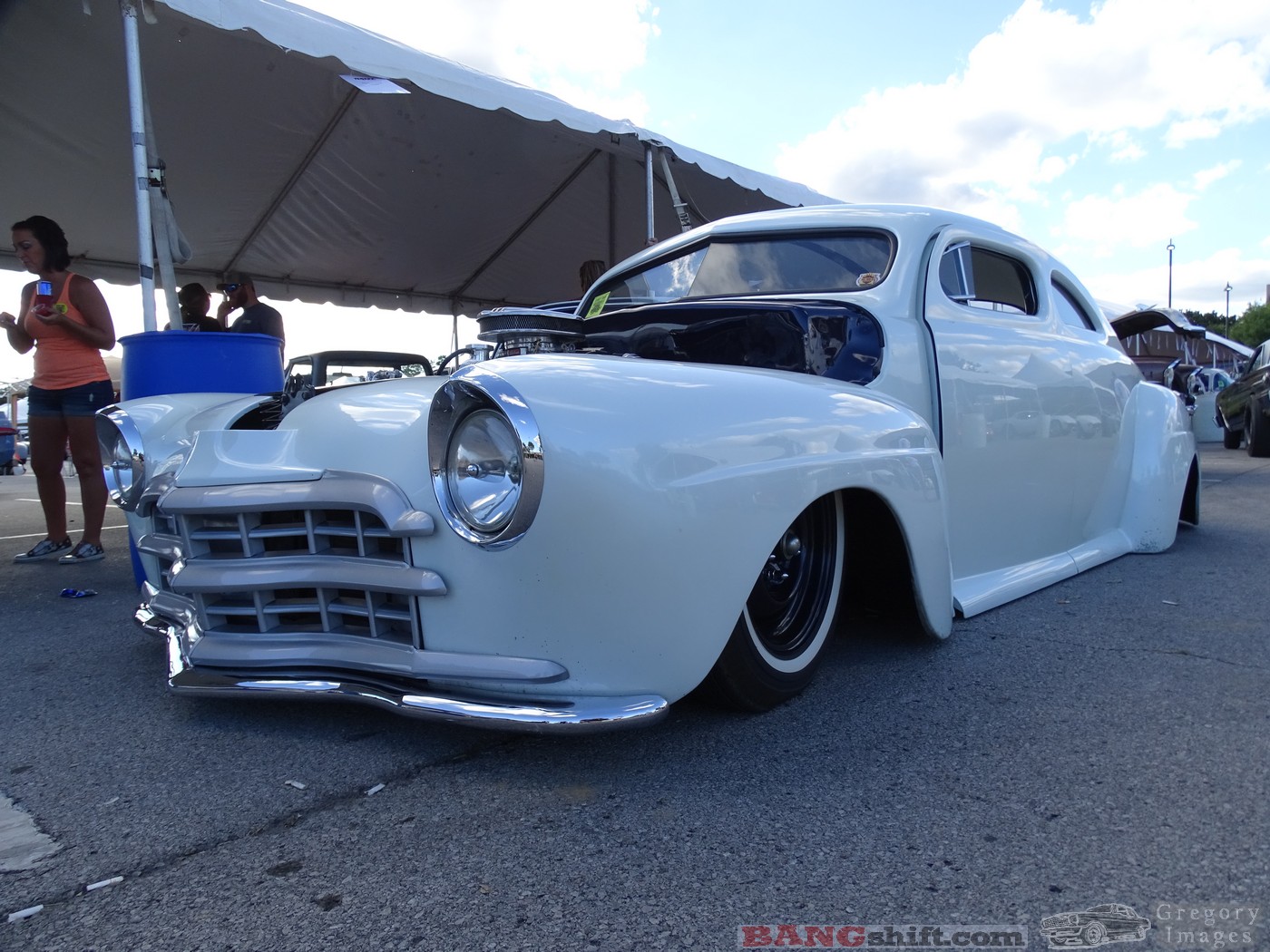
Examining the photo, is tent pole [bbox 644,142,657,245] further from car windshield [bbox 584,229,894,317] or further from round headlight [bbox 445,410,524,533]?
round headlight [bbox 445,410,524,533]

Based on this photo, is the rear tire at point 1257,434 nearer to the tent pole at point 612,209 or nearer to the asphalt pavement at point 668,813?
the tent pole at point 612,209

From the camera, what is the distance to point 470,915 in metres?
1.21

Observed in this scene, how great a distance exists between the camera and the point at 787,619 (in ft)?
6.79

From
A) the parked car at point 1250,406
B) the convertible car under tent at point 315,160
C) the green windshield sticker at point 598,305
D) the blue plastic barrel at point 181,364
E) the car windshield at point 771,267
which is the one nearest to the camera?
the car windshield at point 771,267

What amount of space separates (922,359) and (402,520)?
1.58 meters

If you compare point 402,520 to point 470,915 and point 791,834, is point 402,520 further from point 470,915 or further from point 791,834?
point 791,834

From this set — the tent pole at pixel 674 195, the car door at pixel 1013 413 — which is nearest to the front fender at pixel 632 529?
the car door at pixel 1013 413

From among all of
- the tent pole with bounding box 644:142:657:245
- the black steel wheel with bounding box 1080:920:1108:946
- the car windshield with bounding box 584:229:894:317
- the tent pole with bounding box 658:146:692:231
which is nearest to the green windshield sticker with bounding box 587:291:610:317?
→ the car windshield with bounding box 584:229:894:317

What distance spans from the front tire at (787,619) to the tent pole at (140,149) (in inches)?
134

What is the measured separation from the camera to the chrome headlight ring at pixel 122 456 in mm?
2355

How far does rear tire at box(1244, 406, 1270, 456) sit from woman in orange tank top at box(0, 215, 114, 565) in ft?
37.1

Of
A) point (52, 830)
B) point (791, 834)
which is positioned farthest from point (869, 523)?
point (52, 830)

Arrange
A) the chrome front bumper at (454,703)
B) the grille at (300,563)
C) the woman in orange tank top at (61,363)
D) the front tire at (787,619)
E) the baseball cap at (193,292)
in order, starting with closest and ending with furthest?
the chrome front bumper at (454,703)
the grille at (300,563)
the front tire at (787,619)
the woman in orange tank top at (61,363)
the baseball cap at (193,292)
